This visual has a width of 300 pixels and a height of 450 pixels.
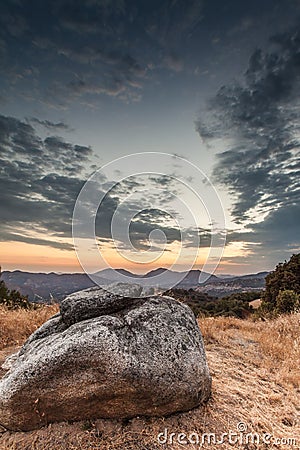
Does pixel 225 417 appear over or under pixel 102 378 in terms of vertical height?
under

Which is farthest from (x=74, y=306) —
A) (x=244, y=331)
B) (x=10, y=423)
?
(x=244, y=331)

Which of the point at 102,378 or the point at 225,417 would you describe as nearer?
the point at 102,378

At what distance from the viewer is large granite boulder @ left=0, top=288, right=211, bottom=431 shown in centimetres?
438

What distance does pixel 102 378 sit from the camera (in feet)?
14.3

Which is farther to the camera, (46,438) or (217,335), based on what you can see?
(217,335)

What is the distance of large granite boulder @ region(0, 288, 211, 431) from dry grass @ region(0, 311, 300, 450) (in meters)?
0.17

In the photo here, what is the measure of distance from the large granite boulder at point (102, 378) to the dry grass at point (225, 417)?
166mm

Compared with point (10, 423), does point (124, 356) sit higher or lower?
higher

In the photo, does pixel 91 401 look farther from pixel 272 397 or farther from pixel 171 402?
pixel 272 397

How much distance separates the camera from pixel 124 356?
444 cm

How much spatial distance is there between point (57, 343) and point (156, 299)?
1.83 m

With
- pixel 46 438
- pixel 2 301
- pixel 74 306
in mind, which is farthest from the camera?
pixel 2 301

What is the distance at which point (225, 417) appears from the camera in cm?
481

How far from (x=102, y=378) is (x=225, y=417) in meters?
1.97
